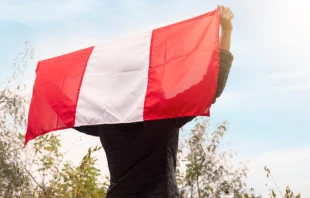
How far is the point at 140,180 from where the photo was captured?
7.45 feet

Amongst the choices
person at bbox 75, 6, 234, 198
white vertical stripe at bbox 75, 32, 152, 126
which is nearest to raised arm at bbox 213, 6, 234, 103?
person at bbox 75, 6, 234, 198

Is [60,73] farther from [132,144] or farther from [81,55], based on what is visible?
[132,144]

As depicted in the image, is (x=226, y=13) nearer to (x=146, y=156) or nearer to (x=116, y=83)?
(x=116, y=83)

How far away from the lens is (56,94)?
287 cm

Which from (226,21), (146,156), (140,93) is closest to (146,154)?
(146,156)

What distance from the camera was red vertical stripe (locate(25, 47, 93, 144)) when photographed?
2.79m

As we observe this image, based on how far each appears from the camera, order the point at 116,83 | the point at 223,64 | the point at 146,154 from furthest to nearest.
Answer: the point at 116,83 < the point at 223,64 < the point at 146,154

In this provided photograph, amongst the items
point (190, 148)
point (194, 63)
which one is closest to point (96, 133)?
point (194, 63)

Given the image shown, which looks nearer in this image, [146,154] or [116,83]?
[146,154]

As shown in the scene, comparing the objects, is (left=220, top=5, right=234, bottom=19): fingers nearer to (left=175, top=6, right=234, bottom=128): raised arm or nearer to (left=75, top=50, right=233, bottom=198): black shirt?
(left=175, top=6, right=234, bottom=128): raised arm

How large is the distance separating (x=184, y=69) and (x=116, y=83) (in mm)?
407

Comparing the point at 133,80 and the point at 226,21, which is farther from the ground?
the point at 226,21

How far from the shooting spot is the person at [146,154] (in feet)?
7.39

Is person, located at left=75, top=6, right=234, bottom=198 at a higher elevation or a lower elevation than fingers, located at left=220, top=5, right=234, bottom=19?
lower
